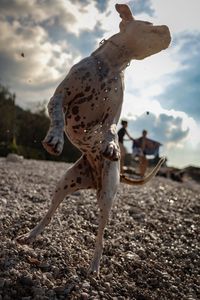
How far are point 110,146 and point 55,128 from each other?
0.54 metres

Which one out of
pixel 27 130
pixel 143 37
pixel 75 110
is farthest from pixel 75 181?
pixel 27 130

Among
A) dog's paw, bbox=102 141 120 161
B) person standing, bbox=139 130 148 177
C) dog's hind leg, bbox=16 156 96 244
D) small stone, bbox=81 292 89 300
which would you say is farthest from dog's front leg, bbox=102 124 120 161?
person standing, bbox=139 130 148 177

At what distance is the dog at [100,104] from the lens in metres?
4.63

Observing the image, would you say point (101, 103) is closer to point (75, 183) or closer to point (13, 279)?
point (75, 183)

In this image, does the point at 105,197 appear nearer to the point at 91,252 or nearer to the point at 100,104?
the point at 100,104

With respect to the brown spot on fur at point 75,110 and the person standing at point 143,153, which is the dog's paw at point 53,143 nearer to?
the brown spot on fur at point 75,110

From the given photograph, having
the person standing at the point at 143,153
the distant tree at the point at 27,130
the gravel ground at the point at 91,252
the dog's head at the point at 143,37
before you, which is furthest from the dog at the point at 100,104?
the distant tree at the point at 27,130

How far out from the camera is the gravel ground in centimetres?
449

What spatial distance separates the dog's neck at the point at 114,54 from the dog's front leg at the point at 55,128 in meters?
0.73

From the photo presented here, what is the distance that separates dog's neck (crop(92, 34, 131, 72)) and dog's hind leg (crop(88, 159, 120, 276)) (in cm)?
106

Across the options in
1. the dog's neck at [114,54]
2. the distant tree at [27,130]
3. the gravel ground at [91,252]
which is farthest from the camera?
the distant tree at [27,130]

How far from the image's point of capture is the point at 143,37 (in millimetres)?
4957

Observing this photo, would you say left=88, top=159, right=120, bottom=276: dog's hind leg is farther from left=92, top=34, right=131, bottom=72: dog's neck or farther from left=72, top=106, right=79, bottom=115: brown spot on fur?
left=92, top=34, right=131, bottom=72: dog's neck

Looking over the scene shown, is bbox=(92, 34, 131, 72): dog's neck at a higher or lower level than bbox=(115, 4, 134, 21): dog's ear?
lower
